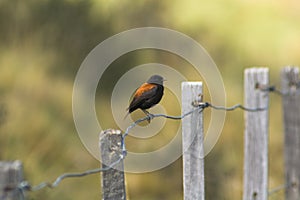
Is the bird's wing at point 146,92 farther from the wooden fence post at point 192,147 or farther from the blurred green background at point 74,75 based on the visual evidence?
the blurred green background at point 74,75

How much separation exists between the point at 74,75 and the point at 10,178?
167 inches

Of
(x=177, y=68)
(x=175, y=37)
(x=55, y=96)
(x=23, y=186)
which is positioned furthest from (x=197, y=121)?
(x=175, y=37)

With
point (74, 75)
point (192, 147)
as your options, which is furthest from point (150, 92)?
point (74, 75)

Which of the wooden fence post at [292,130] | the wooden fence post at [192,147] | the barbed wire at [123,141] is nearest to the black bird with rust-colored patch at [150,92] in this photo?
the barbed wire at [123,141]

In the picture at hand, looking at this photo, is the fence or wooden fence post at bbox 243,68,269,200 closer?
the fence

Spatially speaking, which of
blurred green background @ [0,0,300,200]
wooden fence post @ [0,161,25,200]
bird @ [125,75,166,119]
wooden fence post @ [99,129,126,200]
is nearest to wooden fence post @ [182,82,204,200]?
bird @ [125,75,166,119]

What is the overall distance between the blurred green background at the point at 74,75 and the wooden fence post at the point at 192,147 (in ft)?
5.08

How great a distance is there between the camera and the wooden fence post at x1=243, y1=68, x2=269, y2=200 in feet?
10.5

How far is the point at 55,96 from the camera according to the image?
552cm

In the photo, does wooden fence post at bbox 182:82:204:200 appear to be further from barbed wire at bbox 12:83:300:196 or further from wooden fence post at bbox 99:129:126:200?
wooden fence post at bbox 99:129:126:200

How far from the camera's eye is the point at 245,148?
3264 mm

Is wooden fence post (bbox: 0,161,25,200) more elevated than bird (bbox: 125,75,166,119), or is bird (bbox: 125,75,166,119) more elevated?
bird (bbox: 125,75,166,119)

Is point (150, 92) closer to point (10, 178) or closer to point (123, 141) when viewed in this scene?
point (123, 141)

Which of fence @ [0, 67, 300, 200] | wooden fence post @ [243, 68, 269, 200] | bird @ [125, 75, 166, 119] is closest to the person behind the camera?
fence @ [0, 67, 300, 200]
